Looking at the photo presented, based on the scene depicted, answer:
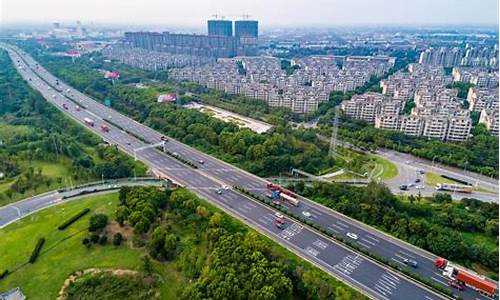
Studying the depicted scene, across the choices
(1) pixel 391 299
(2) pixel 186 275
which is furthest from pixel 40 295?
(1) pixel 391 299

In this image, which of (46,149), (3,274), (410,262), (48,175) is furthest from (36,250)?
(410,262)

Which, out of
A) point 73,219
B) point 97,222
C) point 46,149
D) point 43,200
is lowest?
point 43,200

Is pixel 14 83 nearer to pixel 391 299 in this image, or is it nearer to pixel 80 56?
pixel 80 56

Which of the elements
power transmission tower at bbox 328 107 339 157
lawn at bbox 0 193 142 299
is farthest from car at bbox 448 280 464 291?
power transmission tower at bbox 328 107 339 157

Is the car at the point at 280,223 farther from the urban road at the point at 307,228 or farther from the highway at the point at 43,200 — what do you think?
the highway at the point at 43,200

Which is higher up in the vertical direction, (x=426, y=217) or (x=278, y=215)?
(x=278, y=215)

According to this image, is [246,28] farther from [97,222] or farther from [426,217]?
[97,222]
